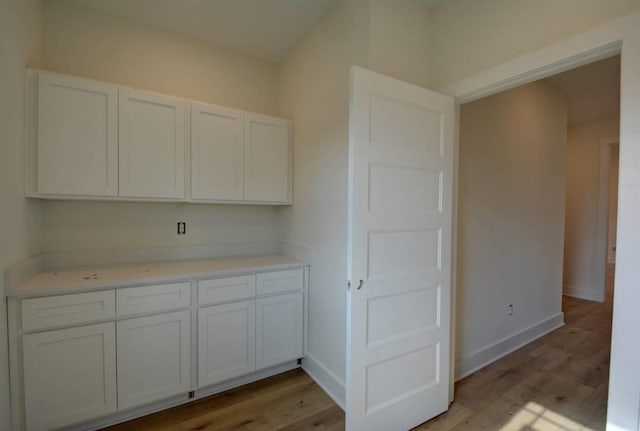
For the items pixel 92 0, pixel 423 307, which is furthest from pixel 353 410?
pixel 92 0

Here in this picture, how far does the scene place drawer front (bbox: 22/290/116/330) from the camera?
64.3 inches

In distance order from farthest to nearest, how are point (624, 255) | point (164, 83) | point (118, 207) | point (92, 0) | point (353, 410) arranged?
1. point (164, 83)
2. point (118, 207)
3. point (92, 0)
4. point (353, 410)
5. point (624, 255)

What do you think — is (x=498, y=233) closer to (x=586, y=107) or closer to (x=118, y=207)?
(x=586, y=107)

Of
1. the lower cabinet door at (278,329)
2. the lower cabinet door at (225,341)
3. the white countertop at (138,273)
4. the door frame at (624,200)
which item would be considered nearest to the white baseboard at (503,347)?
the door frame at (624,200)

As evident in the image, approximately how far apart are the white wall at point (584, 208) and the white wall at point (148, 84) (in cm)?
471

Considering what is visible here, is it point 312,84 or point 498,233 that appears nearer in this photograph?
point 312,84

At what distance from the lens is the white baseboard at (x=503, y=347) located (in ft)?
8.14

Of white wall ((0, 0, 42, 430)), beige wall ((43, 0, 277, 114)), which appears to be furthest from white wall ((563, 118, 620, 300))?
white wall ((0, 0, 42, 430))

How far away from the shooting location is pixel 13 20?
165 centimetres

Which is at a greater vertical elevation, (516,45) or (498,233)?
(516,45)

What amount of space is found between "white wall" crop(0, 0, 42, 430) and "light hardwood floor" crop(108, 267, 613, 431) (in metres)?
1.06

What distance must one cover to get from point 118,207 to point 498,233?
3.35 meters

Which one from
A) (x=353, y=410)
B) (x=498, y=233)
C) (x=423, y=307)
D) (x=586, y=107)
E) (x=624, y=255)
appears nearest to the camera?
(x=624, y=255)

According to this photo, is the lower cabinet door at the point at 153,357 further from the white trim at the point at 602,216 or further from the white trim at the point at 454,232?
the white trim at the point at 602,216
